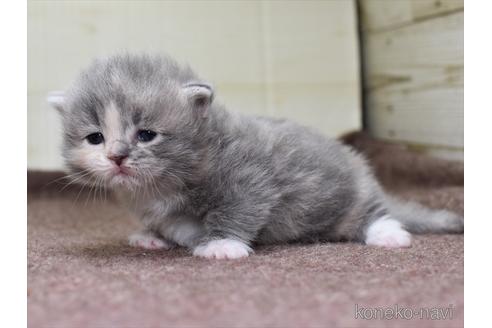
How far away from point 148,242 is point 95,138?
0.38 meters

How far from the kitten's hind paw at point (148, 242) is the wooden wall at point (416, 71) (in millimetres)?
949

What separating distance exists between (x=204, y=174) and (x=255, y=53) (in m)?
0.76

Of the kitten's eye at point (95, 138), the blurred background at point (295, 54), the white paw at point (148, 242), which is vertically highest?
the blurred background at point (295, 54)

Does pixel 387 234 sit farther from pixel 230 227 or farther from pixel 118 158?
pixel 118 158

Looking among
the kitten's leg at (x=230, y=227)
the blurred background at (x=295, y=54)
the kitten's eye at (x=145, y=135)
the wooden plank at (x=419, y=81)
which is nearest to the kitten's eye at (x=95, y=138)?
the kitten's eye at (x=145, y=135)

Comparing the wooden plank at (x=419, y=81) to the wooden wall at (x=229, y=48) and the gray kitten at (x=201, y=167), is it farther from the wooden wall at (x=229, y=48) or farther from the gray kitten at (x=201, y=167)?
the gray kitten at (x=201, y=167)

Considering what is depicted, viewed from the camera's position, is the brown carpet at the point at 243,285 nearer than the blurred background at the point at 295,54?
Yes

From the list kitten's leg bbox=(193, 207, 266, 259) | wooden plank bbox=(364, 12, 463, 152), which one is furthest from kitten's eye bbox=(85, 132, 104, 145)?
wooden plank bbox=(364, 12, 463, 152)

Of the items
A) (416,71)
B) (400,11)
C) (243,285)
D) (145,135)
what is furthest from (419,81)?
(243,285)

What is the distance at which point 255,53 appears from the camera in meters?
2.13

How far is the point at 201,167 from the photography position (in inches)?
59.1

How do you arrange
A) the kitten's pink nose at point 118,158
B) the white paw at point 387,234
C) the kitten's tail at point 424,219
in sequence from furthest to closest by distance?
1. the kitten's tail at point 424,219
2. the white paw at point 387,234
3. the kitten's pink nose at point 118,158

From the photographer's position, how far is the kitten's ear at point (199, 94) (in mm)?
1477
